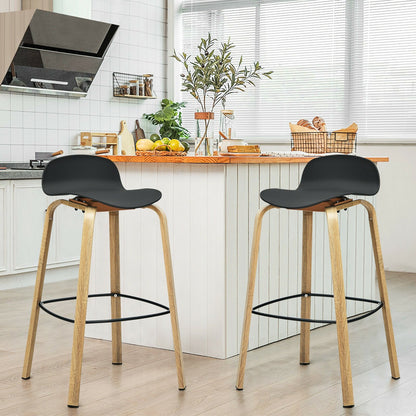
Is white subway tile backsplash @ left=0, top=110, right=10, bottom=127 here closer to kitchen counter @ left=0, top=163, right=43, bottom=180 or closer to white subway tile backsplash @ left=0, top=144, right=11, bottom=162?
white subway tile backsplash @ left=0, top=144, right=11, bottom=162

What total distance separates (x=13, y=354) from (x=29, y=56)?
2862 millimetres

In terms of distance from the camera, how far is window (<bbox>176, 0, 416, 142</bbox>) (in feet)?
20.0

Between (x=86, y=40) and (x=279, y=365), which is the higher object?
(x=86, y=40)

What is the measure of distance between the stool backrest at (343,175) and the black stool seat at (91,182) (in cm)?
63

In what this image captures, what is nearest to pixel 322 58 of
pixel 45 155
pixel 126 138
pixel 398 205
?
pixel 398 205

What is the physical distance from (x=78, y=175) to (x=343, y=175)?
106 cm

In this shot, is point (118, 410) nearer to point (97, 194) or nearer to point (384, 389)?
point (97, 194)

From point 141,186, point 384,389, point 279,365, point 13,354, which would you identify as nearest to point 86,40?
point 141,186

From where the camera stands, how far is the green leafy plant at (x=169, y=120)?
7.07 meters

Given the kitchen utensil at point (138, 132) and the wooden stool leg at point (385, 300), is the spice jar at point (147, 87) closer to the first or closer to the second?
the kitchen utensil at point (138, 132)

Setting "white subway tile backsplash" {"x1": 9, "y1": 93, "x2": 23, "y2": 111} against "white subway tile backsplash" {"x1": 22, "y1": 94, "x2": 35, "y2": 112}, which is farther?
"white subway tile backsplash" {"x1": 22, "y1": 94, "x2": 35, "y2": 112}

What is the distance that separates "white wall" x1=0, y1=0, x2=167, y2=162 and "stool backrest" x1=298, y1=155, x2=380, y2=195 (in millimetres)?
3396

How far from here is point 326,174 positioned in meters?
2.91

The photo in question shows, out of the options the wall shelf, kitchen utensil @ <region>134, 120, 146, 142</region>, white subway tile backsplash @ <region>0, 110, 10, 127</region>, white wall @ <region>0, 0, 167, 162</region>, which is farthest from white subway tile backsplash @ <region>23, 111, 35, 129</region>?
kitchen utensil @ <region>134, 120, 146, 142</region>
